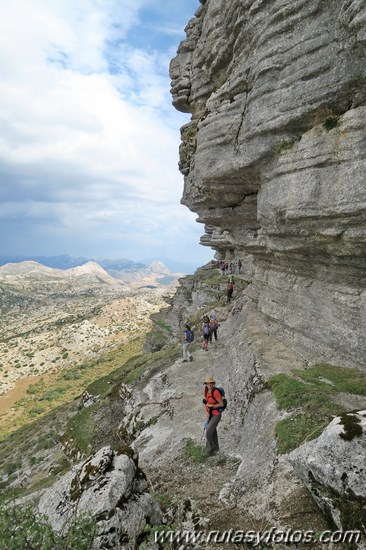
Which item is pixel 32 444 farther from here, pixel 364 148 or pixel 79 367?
pixel 79 367

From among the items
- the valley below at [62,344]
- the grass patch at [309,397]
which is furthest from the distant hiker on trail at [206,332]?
the valley below at [62,344]

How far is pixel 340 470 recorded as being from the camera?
24.3 ft

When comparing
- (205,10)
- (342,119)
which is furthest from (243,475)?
(205,10)

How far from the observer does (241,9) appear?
2216cm

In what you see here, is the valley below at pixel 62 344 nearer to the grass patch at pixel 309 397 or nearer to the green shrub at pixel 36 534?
the grass patch at pixel 309 397

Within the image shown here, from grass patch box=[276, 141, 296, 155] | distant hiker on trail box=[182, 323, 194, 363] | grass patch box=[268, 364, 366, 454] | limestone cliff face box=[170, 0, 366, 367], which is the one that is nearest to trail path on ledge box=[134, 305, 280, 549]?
distant hiker on trail box=[182, 323, 194, 363]

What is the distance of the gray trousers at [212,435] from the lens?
43.2 feet

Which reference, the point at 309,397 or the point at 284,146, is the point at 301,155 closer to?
the point at 284,146

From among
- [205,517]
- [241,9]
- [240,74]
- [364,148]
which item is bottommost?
[205,517]

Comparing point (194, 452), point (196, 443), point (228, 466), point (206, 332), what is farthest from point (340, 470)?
point (206, 332)

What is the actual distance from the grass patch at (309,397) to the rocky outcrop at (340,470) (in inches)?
9.8

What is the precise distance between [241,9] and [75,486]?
87.6ft

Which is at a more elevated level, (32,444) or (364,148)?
(364,148)

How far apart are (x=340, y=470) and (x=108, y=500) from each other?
5454 millimetres
